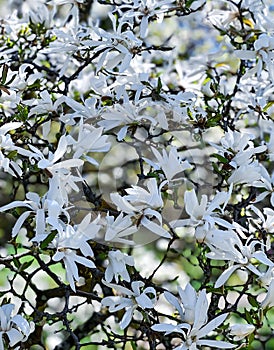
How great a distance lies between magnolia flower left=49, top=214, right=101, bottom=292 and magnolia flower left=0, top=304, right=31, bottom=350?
0.10 metres

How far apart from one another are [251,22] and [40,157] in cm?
64

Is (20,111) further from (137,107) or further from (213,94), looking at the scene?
(213,94)

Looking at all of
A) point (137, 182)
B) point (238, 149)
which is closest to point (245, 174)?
point (238, 149)

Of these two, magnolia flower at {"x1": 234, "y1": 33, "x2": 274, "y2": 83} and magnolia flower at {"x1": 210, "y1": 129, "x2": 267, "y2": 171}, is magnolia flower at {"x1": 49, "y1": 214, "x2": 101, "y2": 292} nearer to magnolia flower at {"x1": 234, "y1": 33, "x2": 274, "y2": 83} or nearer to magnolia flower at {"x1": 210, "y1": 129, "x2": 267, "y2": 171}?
magnolia flower at {"x1": 210, "y1": 129, "x2": 267, "y2": 171}

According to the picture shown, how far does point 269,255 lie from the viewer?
108 centimetres

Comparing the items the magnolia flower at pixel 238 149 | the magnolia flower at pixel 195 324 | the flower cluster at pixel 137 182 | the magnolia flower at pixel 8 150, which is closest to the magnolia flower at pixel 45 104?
the flower cluster at pixel 137 182

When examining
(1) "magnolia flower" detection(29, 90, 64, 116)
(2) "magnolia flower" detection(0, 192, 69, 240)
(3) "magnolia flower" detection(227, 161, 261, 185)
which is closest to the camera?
(2) "magnolia flower" detection(0, 192, 69, 240)

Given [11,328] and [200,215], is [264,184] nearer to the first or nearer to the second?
[200,215]

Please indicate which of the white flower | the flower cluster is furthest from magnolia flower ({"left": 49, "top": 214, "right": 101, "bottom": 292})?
the white flower

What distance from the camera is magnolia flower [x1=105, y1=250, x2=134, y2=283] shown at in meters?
0.94

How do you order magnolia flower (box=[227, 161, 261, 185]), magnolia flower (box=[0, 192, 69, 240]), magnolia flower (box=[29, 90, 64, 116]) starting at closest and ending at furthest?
1. magnolia flower (box=[0, 192, 69, 240])
2. magnolia flower (box=[227, 161, 261, 185])
3. magnolia flower (box=[29, 90, 64, 116])

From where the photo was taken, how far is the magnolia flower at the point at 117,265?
Answer: 94 centimetres

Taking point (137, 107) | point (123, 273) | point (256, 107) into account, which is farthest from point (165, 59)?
point (123, 273)

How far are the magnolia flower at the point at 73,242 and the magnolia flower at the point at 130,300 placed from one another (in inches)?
2.4
